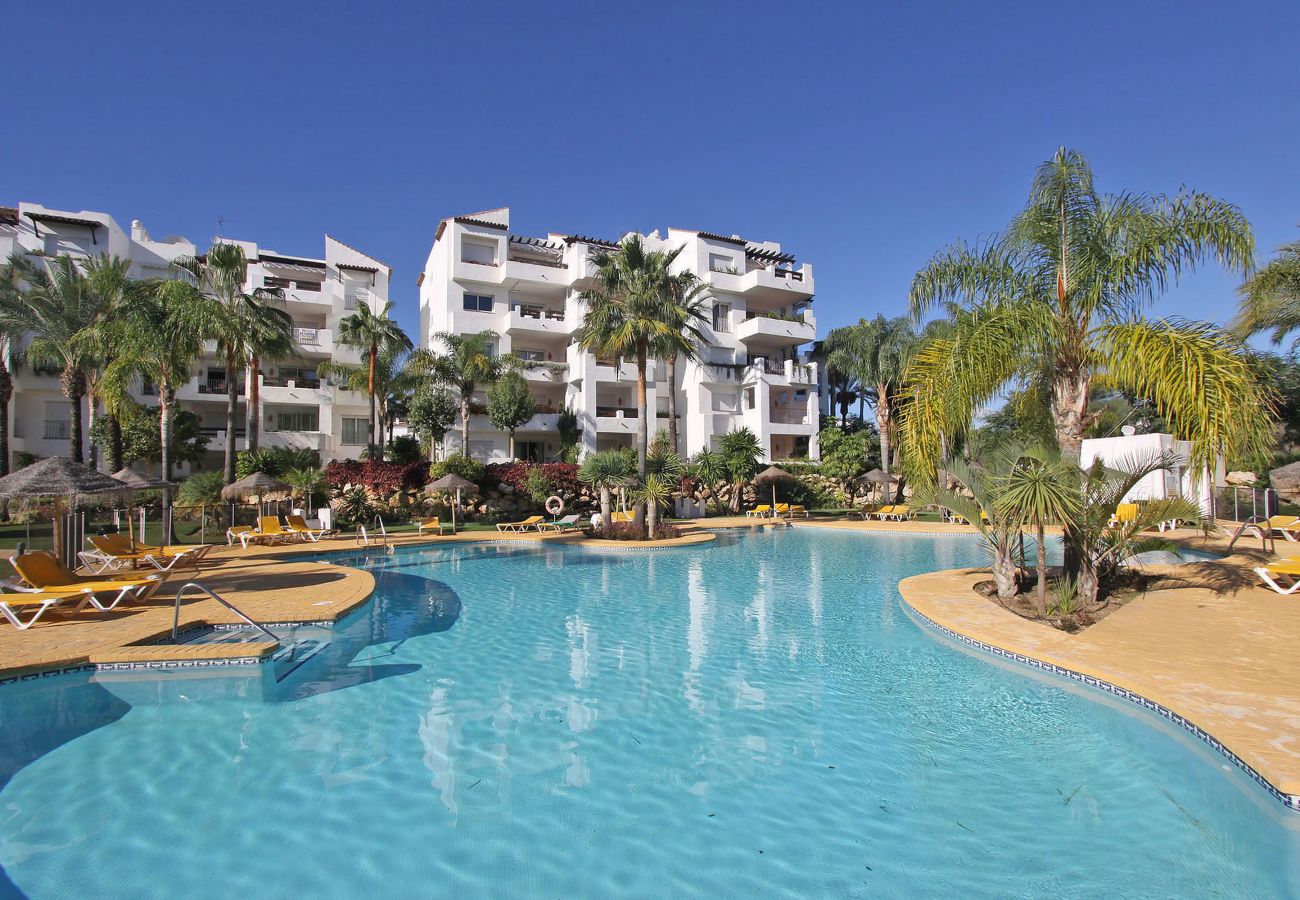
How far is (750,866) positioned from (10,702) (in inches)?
277

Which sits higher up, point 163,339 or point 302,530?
point 163,339

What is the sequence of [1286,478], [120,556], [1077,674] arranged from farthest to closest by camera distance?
[1286,478] → [120,556] → [1077,674]

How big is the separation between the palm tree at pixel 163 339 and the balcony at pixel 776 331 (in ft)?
81.0

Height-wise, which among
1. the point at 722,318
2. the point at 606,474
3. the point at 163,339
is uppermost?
the point at 722,318

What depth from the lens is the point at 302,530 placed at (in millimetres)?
19547

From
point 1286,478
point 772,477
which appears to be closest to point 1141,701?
point 1286,478

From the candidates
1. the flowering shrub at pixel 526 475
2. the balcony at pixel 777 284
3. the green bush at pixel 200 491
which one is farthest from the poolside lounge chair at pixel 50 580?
the balcony at pixel 777 284

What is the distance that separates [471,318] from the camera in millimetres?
32938

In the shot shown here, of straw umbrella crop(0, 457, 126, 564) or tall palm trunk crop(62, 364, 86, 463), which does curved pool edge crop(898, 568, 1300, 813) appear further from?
tall palm trunk crop(62, 364, 86, 463)

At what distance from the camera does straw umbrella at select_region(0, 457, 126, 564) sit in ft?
32.2

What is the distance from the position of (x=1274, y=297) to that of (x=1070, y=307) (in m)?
12.4

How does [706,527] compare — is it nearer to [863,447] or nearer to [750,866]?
[863,447]

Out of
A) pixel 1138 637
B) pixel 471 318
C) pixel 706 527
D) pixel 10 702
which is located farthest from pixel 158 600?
pixel 471 318

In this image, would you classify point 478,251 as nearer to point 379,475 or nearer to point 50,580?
point 379,475
